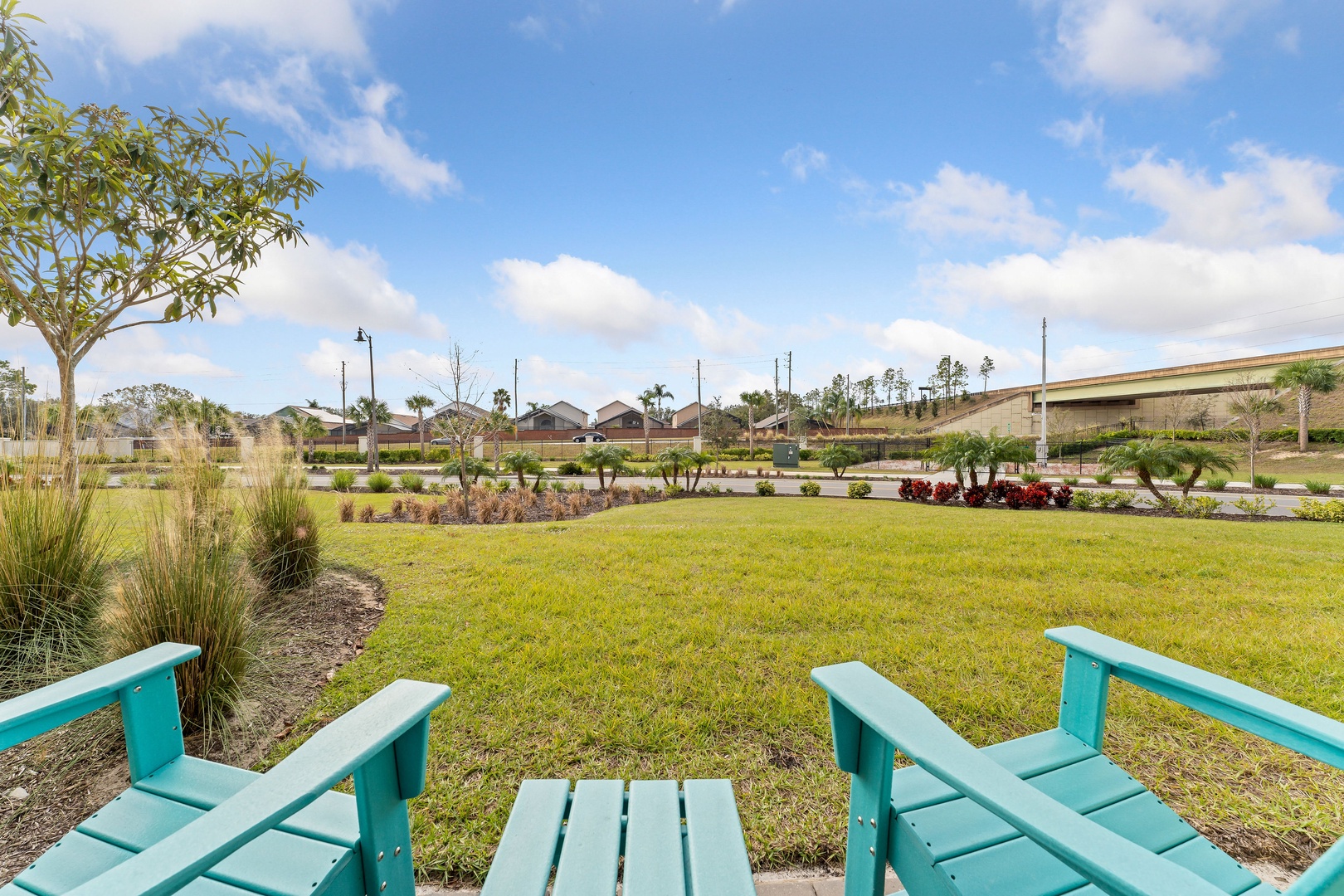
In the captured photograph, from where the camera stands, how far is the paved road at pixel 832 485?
1274cm

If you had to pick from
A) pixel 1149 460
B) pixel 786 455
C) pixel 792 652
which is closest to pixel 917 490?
pixel 1149 460

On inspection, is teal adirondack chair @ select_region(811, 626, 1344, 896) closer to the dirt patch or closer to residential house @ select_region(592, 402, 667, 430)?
the dirt patch

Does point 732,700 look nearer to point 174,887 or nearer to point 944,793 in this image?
point 944,793

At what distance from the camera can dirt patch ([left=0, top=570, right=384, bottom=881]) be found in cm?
199

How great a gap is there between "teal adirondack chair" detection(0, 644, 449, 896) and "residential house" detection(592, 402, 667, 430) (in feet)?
216

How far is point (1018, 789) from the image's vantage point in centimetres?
100

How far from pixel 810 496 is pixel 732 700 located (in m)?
13.8

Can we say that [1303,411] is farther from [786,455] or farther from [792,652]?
[792,652]

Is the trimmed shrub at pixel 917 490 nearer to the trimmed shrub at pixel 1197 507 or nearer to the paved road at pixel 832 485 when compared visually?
the paved road at pixel 832 485

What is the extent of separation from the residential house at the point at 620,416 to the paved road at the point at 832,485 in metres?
42.5

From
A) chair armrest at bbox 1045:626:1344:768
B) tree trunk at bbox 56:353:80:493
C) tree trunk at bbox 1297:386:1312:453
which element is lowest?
chair armrest at bbox 1045:626:1344:768

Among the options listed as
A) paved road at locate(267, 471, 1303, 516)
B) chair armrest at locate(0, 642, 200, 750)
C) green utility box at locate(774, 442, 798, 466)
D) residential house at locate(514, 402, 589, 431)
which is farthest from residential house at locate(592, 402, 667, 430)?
chair armrest at locate(0, 642, 200, 750)

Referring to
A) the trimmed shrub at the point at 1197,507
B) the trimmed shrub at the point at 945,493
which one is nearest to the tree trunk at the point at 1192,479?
the trimmed shrub at the point at 1197,507

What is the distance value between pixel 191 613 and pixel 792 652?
119 inches
